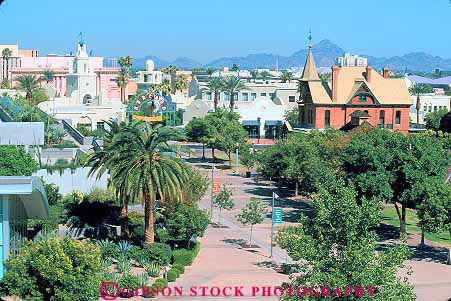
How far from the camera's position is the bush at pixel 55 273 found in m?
29.5

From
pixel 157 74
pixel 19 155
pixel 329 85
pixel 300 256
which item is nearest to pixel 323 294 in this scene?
pixel 300 256

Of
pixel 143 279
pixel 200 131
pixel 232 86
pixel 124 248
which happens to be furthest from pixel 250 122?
pixel 143 279

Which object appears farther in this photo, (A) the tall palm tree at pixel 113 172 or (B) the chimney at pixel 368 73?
(B) the chimney at pixel 368 73

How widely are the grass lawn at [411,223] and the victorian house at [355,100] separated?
30.6 meters

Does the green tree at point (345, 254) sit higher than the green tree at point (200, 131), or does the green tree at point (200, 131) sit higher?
the green tree at point (200, 131)

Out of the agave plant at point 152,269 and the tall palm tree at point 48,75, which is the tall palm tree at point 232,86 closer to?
the tall palm tree at point 48,75

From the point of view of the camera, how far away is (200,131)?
298 ft

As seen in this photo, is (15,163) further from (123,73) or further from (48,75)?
(48,75)

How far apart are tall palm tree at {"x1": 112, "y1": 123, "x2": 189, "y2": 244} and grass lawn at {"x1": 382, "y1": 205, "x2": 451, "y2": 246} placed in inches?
636

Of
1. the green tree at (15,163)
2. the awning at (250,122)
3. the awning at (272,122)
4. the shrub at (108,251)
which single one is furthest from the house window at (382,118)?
the shrub at (108,251)

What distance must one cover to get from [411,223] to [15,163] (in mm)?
24536

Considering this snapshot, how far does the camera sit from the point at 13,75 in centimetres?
17512

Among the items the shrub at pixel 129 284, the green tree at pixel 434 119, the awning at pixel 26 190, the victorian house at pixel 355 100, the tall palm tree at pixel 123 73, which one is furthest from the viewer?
the tall palm tree at pixel 123 73

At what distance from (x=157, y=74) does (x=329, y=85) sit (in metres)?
80.6
